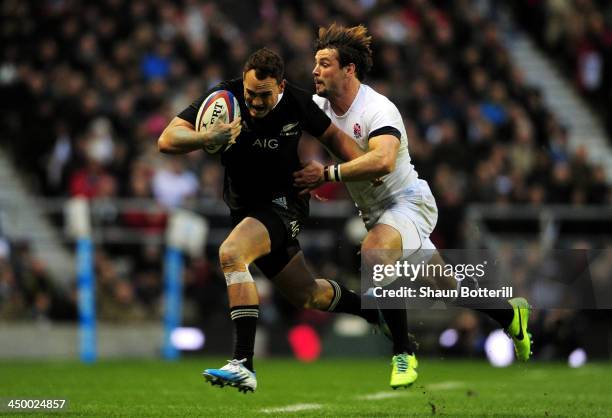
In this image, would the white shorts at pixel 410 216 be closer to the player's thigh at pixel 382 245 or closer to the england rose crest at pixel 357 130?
the player's thigh at pixel 382 245

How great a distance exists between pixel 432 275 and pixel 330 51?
195 cm

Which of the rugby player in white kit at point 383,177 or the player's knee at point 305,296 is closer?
the rugby player in white kit at point 383,177

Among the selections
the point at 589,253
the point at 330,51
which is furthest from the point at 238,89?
the point at 589,253

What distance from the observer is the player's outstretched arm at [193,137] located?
8.67 m

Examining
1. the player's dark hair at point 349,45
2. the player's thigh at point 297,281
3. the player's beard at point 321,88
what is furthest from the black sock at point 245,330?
the player's dark hair at point 349,45

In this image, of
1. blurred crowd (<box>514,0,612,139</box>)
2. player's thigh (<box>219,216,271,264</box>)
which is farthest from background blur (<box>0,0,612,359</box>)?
player's thigh (<box>219,216,271,264</box>)

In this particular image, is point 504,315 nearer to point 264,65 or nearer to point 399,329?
point 399,329

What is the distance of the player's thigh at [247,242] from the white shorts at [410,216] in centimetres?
113

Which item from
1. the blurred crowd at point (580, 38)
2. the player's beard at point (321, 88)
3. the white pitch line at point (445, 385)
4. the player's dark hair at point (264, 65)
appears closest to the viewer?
the player's dark hair at point (264, 65)

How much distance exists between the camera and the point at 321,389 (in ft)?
39.0

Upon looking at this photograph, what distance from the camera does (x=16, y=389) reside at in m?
11.2

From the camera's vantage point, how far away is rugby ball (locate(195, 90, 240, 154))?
348 inches

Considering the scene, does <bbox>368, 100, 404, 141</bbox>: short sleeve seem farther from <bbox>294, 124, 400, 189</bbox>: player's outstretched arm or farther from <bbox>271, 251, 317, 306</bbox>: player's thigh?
<bbox>271, 251, 317, 306</bbox>: player's thigh

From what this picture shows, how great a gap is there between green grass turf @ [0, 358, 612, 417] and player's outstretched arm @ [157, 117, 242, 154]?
6.11ft
